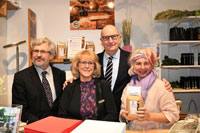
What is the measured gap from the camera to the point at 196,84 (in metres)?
3.55

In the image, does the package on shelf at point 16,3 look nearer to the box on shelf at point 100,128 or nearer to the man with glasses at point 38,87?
the man with glasses at point 38,87

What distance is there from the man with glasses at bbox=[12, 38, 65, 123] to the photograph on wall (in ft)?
5.60

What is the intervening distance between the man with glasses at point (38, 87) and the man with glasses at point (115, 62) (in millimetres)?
665

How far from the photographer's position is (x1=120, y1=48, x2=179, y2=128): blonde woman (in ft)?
5.23

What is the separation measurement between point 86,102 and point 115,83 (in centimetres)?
62

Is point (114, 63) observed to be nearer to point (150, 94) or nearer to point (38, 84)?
point (150, 94)

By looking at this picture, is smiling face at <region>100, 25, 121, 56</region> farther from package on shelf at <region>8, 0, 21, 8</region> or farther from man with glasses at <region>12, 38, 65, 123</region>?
package on shelf at <region>8, 0, 21, 8</region>

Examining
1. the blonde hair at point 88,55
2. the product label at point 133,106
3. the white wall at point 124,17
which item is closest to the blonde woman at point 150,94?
the product label at point 133,106

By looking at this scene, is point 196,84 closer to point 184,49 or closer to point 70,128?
point 184,49

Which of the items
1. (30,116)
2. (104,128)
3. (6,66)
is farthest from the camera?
(6,66)

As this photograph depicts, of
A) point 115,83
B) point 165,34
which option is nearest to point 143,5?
point 165,34

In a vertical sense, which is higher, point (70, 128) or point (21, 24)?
point (21, 24)

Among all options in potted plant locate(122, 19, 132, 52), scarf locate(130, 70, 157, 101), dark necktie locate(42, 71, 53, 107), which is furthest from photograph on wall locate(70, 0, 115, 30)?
scarf locate(130, 70, 157, 101)

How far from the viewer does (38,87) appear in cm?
215
